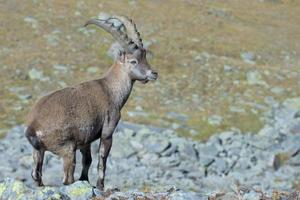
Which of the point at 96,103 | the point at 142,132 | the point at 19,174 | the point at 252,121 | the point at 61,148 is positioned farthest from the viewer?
the point at 252,121

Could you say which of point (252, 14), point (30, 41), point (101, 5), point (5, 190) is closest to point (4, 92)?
point (30, 41)

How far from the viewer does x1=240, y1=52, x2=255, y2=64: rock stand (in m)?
38.4

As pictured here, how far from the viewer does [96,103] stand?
44.4 feet

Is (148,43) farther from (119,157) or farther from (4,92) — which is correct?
(119,157)

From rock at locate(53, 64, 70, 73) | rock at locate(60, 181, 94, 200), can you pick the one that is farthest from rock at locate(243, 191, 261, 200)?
rock at locate(53, 64, 70, 73)

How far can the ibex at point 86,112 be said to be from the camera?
12.3 m

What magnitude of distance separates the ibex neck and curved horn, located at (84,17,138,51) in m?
0.56

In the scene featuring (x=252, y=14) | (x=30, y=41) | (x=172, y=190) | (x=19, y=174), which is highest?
(x=172, y=190)

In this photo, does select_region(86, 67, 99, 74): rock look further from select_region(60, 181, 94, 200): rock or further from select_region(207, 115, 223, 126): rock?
select_region(60, 181, 94, 200): rock

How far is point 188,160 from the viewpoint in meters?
25.7

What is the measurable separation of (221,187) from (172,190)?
13021 mm

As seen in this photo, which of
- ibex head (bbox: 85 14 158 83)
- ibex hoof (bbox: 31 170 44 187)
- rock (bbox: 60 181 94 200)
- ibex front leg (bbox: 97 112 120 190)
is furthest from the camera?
ibex head (bbox: 85 14 158 83)

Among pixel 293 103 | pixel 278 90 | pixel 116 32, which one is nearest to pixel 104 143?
pixel 116 32

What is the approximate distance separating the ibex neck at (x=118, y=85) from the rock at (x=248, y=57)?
24215 millimetres
